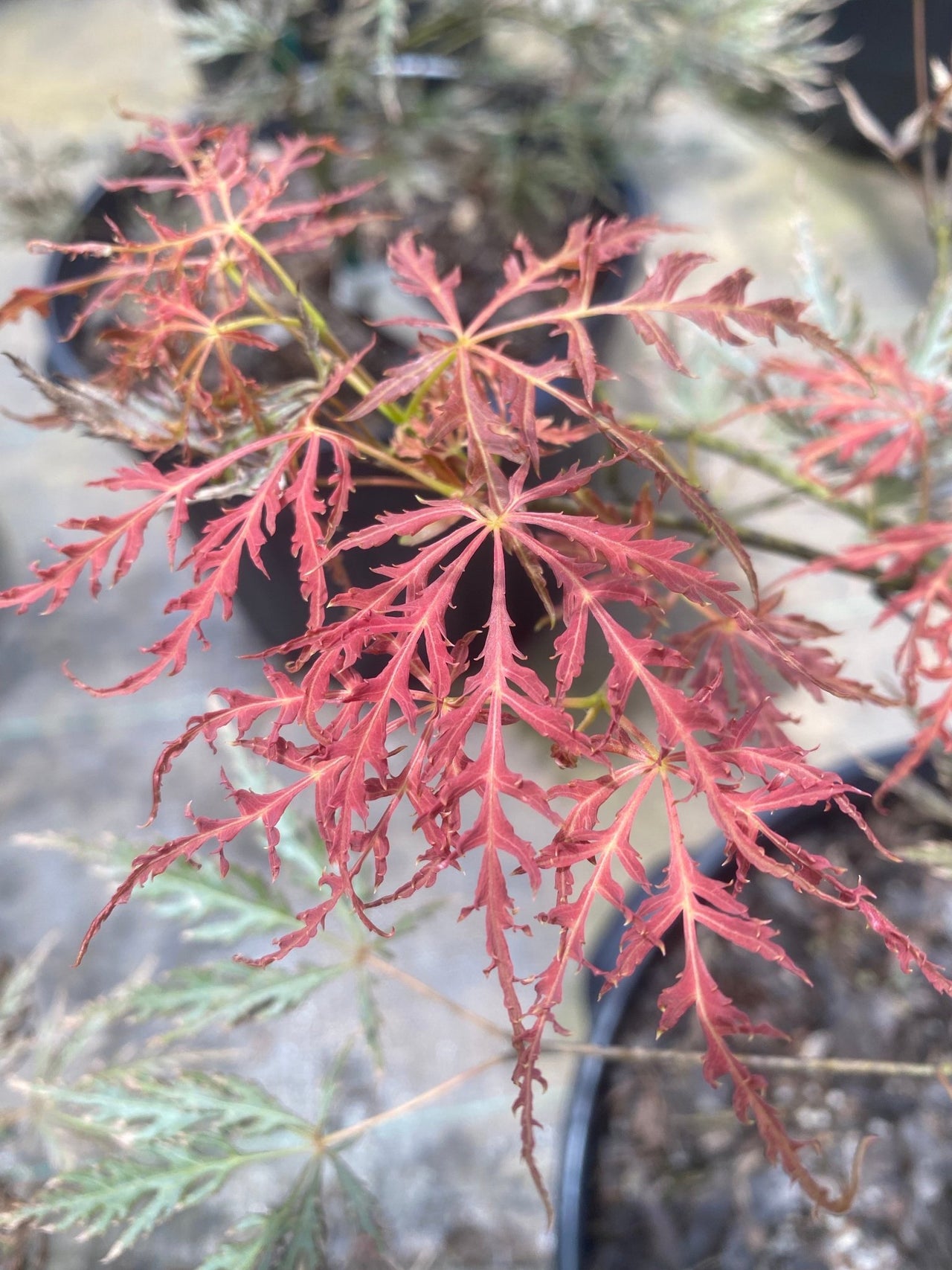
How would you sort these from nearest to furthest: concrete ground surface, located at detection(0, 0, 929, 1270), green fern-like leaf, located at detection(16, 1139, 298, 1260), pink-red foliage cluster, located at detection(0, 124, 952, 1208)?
1. pink-red foliage cluster, located at detection(0, 124, 952, 1208)
2. green fern-like leaf, located at detection(16, 1139, 298, 1260)
3. concrete ground surface, located at detection(0, 0, 929, 1270)

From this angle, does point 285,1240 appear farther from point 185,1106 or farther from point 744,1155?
point 744,1155

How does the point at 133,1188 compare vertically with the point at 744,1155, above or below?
above

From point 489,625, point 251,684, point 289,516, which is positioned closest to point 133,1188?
point 489,625

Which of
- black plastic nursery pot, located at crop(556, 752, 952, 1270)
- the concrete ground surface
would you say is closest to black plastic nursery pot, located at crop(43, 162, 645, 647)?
the concrete ground surface

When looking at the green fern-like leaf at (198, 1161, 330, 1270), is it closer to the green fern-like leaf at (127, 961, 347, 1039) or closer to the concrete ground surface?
the green fern-like leaf at (127, 961, 347, 1039)

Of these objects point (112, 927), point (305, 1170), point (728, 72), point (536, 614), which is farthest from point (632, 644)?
point (728, 72)

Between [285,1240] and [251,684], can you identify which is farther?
[251,684]
